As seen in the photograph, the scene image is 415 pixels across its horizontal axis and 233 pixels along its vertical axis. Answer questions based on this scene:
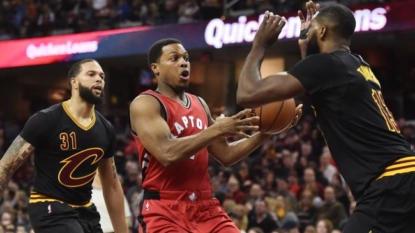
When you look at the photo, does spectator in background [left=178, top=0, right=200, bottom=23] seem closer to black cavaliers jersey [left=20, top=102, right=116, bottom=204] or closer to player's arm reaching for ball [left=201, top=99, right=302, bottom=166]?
black cavaliers jersey [left=20, top=102, right=116, bottom=204]

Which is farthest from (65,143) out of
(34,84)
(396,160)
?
(34,84)

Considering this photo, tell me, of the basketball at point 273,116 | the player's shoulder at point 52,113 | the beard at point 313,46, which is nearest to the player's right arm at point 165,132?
the basketball at point 273,116

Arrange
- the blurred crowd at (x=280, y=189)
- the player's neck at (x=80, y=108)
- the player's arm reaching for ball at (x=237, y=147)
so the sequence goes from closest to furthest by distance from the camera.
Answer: the player's arm reaching for ball at (x=237, y=147) → the player's neck at (x=80, y=108) → the blurred crowd at (x=280, y=189)

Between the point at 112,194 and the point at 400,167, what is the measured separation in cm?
333

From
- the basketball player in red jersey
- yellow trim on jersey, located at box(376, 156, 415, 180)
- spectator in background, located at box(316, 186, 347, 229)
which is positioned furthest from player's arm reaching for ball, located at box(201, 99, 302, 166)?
spectator in background, located at box(316, 186, 347, 229)

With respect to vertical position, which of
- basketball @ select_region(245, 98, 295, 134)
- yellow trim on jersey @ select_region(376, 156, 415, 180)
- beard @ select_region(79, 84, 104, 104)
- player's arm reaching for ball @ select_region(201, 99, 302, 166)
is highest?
beard @ select_region(79, 84, 104, 104)

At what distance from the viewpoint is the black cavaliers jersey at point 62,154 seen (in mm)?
7359

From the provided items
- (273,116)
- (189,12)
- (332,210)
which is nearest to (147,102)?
(273,116)

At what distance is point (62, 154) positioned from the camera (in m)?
7.40

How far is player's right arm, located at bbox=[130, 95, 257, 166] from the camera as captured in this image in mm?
5832

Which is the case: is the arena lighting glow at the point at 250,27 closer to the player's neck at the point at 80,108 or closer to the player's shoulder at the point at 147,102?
the player's neck at the point at 80,108

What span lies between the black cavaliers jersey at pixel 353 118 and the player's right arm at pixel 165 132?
0.76 meters

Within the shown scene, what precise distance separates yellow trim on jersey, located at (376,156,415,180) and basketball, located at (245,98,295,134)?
143 cm

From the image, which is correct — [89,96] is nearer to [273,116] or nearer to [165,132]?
[165,132]
